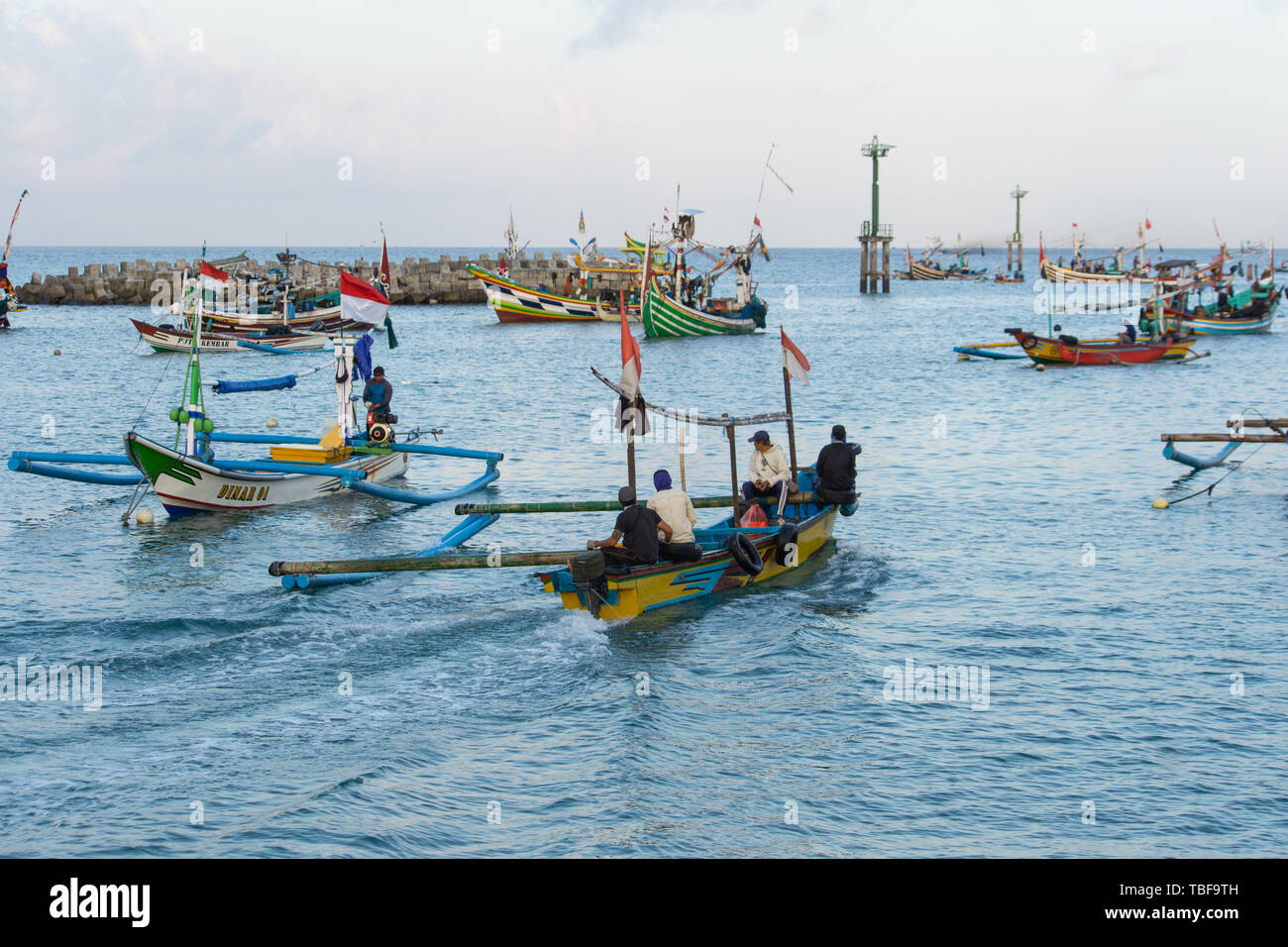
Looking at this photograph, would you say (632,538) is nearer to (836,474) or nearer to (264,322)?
(836,474)

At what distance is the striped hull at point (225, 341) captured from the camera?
54906 millimetres

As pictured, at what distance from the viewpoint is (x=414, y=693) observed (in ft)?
41.6

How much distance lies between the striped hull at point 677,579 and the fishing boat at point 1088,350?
3244 centimetres

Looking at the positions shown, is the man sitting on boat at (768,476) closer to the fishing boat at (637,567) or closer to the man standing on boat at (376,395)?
the fishing boat at (637,567)

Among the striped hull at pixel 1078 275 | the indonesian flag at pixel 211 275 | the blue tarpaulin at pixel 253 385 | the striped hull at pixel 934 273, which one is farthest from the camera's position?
the striped hull at pixel 934 273

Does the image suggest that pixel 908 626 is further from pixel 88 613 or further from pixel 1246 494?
pixel 1246 494

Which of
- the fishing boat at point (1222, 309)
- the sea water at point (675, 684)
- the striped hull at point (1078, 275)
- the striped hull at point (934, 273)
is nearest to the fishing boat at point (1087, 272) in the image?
the striped hull at point (1078, 275)

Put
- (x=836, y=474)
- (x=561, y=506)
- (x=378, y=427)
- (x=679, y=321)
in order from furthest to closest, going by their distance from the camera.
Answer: (x=679, y=321), (x=378, y=427), (x=836, y=474), (x=561, y=506)

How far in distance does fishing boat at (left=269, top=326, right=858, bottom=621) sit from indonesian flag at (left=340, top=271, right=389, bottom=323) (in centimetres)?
508

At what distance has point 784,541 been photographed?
17219 mm

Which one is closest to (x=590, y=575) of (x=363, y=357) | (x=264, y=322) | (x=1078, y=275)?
(x=363, y=357)

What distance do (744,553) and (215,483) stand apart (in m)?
10.1

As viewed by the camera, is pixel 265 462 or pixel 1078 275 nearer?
pixel 265 462

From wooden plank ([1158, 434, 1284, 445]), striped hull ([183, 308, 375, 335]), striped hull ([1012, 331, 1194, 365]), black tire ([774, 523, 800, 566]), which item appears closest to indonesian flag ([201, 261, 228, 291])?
black tire ([774, 523, 800, 566])
